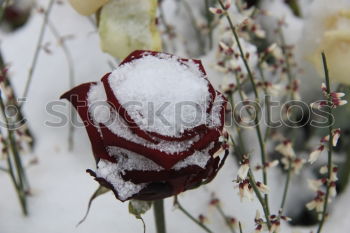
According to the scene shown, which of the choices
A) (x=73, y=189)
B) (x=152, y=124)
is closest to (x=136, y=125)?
(x=152, y=124)

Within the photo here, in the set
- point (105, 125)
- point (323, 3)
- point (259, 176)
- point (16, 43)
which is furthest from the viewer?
point (16, 43)

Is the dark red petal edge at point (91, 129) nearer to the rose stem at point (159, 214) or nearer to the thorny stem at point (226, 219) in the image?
the rose stem at point (159, 214)

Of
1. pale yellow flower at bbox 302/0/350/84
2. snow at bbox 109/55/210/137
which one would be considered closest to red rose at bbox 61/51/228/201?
snow at bbox 109/55/210/137

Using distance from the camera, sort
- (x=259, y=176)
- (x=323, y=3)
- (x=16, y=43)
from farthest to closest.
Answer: (x=16, y=43) < (x=259, y=176) < (x=323, y=3)

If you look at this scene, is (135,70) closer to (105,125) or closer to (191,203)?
(105,125)

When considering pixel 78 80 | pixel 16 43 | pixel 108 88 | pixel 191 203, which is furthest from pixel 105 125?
pixel 16 43

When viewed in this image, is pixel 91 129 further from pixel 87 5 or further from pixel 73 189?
pixel 73 189

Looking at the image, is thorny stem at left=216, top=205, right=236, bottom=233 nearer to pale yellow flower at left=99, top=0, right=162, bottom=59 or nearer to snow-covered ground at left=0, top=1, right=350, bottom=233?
snow-covered ground at left=0, top=1, right=350, bottom=233

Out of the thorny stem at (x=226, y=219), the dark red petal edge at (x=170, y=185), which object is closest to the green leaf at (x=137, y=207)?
the dark red petal edge at (x=170, y=185)
